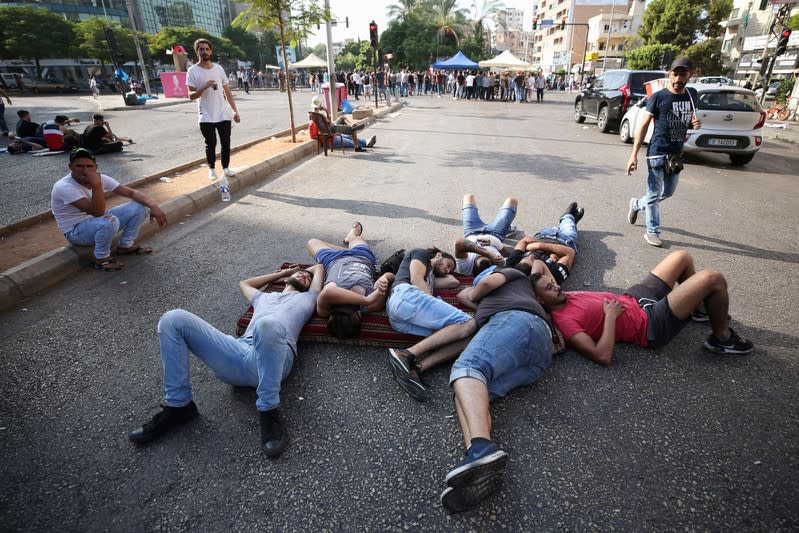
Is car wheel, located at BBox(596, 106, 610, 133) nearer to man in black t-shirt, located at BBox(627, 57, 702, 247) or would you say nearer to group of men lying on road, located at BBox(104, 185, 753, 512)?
man in black t-shirt, located at BBox(627, 57, 702, 247)

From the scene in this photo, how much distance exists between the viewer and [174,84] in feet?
98.1

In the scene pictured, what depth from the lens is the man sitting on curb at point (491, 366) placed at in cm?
188

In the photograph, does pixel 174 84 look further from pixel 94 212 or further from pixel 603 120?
pixel 94 212

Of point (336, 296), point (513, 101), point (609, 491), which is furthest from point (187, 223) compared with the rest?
point (513, 101)

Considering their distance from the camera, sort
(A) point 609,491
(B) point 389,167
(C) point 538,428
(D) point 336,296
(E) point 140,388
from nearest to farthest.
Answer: (A) point 609,491 → (C) point 538,428 → (E) point 140,388 → (D) point 336,296 → (B) point 389,167

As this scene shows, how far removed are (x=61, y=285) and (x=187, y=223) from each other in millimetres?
1855

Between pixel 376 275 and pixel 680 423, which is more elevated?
pixel 376 275

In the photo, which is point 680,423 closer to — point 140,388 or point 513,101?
point 140,388

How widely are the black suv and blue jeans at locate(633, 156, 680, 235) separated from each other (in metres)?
8.63

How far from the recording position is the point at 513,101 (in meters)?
27.5

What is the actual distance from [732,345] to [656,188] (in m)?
2.51

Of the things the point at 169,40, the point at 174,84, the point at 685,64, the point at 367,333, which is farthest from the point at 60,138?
the point at 169,40

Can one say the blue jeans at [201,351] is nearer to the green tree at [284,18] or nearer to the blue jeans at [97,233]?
the blue jeans at [97,233]

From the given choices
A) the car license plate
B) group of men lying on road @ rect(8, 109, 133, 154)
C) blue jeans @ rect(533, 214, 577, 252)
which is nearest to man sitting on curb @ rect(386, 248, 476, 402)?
blue jeans @ rect(533, 214, 577, 252)
